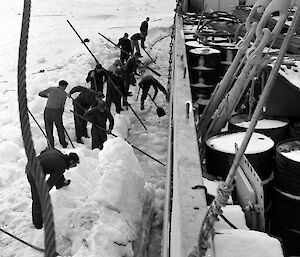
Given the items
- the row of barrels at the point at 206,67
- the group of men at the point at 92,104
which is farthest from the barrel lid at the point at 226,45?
the group of men at the point at 92,104

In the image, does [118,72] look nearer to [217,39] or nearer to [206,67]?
[217,39]

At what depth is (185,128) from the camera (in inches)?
150

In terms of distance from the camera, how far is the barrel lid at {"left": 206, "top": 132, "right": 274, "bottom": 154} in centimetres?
375

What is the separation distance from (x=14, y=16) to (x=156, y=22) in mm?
9685

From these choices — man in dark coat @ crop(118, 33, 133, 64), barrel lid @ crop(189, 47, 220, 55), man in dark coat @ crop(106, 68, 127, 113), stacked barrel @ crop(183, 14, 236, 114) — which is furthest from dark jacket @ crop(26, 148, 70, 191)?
man in dark coat @ crop(118, 33, 133, 64)

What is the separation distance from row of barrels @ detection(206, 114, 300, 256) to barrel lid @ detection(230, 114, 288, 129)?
1.29 ft

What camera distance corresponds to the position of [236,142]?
3887 millimetres

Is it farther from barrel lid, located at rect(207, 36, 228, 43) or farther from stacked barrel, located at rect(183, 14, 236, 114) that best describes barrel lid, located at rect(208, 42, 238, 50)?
barrel lid, located at rect(207, 36, 228, 43)

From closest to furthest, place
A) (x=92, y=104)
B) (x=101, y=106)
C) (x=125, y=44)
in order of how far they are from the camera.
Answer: (x=101, y=106) < (x=92, y=104) < (x=125, y=44)

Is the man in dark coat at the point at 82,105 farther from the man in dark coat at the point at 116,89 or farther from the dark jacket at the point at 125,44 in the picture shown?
the dark jacket at the point at 125,44

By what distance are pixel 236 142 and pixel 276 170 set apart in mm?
423

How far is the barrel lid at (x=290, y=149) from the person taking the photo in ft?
11.6

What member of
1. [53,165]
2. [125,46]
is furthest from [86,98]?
[125,46]

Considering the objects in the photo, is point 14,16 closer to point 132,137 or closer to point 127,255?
point 132,137
